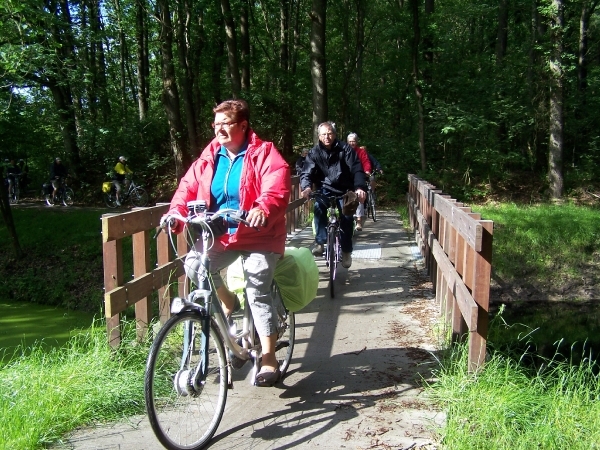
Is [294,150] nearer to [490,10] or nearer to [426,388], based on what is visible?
[490,10]

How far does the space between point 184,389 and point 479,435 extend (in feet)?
5.33

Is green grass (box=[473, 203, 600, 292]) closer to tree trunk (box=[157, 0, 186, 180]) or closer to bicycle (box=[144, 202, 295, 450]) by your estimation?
bicycle (box=[144, 202, 295, 450])

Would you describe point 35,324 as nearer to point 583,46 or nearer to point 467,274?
point 467,274

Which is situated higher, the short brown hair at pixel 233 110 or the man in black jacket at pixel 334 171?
the short brown hair at pixel 233 110

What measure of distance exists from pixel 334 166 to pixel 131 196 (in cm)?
1663

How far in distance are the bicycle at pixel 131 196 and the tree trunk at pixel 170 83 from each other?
61.5 inches

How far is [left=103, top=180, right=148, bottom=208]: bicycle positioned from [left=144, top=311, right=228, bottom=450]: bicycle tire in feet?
63.9

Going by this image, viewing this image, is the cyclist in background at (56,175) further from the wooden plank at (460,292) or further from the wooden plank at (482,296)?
the wooden plank at (482,296)

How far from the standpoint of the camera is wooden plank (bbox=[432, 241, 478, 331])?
12.7 ft

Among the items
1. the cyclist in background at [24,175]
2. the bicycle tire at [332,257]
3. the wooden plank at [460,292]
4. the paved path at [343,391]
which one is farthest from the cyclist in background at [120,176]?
the wooden plank at [460,292]

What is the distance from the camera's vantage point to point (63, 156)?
2628 centimetres

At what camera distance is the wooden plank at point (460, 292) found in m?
3.87

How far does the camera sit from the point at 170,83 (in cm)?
2169

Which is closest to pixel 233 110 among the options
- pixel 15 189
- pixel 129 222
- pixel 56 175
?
pixel 129 222
